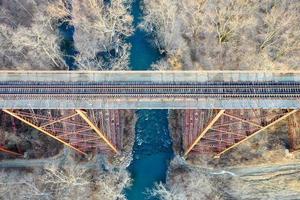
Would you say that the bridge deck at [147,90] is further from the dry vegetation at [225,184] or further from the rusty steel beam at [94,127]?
the dry vegetation at [225,184]

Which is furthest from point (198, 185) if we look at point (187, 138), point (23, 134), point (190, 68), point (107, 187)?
point (23, 134)

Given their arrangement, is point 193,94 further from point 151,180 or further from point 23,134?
point 23,134

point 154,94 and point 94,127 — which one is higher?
point 154,94

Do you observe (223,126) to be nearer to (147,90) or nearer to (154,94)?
(154,94)

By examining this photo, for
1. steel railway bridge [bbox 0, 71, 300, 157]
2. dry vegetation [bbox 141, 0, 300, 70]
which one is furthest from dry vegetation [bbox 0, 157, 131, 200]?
dry vegetation [bbox 141, 0, 300, 70]

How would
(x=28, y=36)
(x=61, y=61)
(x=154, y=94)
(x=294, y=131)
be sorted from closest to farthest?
(x=154, y=94)
(x=294, y=131)
(x=28, y=36)
(x=61, y=61)

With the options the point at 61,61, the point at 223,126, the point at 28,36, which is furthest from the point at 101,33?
the point at 223,126

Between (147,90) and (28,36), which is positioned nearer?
(147,90)
